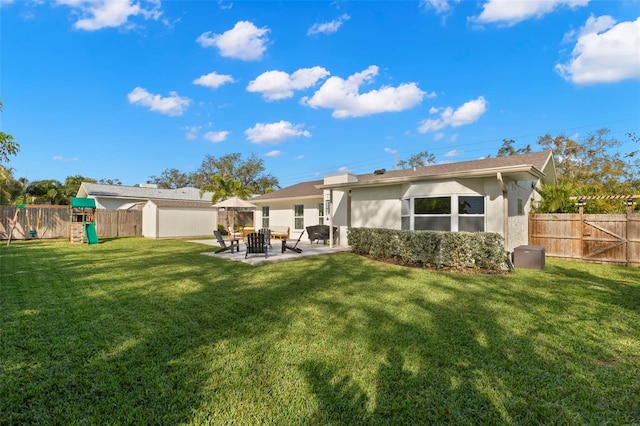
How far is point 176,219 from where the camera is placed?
66.5 feet

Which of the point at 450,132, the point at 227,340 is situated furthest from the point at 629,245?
the point at 450,132

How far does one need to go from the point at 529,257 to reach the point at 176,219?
20.1 metres

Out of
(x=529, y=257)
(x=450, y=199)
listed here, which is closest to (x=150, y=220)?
(x=450, y=199)

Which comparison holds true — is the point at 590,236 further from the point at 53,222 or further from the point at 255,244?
the point at 53,222

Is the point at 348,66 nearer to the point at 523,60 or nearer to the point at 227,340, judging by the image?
the point at 523,60

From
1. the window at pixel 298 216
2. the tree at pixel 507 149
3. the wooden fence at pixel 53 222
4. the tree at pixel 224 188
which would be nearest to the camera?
the wooden fence at pixel 53 222

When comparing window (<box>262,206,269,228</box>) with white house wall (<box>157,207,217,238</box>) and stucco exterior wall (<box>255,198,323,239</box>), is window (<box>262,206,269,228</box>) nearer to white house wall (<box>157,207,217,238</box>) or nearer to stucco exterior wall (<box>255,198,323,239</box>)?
stucco exterior wall (<box>255,198,323,239</box>)

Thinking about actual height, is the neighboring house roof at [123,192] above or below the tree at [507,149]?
below

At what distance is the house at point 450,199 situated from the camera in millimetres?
9578

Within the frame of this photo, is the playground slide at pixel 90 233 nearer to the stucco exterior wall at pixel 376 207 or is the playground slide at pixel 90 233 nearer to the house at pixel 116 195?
the house at pixel 116 195

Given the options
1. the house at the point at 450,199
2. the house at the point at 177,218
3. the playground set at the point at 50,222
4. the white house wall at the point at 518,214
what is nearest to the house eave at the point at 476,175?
the house at the point at 450,199

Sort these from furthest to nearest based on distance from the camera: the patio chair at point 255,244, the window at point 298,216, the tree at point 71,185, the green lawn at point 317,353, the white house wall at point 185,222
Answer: the tree at point 71,185 < the white house wall at point 185,222 < the window at point 298,216 < the patio chair at point 255,244 < the green lawn at point 317,353

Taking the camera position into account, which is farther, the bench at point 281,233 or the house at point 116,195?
the house at point 116,195

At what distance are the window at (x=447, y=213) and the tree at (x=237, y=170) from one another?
38137 mm
